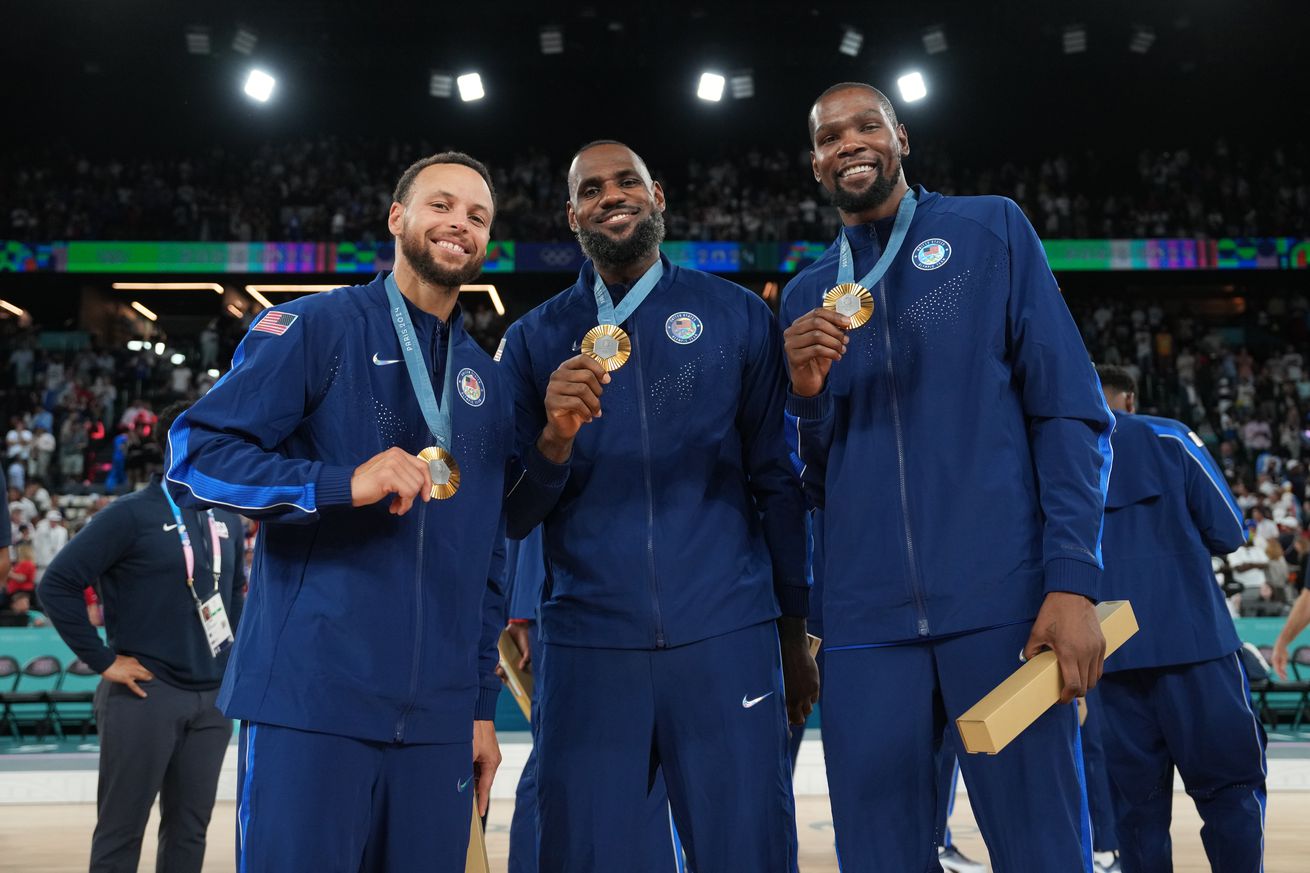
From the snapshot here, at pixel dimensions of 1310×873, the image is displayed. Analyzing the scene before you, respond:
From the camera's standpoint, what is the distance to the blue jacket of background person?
4078 mm

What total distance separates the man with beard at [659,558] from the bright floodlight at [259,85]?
16804 millimetres

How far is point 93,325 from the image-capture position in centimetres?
2500

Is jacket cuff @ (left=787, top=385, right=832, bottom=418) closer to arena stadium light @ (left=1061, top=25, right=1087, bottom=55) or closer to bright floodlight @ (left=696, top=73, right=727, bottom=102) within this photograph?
bright floodlight @ (left=696, top=73, right=727, bottom=102)

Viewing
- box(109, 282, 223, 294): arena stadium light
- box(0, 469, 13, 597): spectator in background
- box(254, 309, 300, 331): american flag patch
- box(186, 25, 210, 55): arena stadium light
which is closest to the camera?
box(254, 309, 300, 331): american flag patch

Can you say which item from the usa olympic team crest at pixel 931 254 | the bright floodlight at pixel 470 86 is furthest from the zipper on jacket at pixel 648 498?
the bright floodlight at pixel 470 86

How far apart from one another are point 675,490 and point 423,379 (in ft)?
2.11

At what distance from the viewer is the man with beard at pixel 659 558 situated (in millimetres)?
2590

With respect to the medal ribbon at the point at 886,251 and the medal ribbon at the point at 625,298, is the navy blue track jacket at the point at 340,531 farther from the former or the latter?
the medal ribbon at the point at 886,251

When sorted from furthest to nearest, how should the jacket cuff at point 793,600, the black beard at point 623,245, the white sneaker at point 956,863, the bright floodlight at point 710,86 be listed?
the bright floodlight at point 710,86
the white sneaker at point 956,863
the black beard at point 623,245
the jacket cuff at point 793,600

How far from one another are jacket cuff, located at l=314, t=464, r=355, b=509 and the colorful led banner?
753 inches

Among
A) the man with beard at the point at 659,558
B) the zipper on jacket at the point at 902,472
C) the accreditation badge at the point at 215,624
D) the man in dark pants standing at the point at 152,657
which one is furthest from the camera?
the accreditation badge at the point at 215,624

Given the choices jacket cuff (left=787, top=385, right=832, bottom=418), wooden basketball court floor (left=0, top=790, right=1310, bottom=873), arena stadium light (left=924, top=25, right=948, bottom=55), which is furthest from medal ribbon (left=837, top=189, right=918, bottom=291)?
arena stadium light (left=924, top=25, right=948, bottom=55)

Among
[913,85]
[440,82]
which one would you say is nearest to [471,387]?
[913,85]

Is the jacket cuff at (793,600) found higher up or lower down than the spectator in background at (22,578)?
higher up
